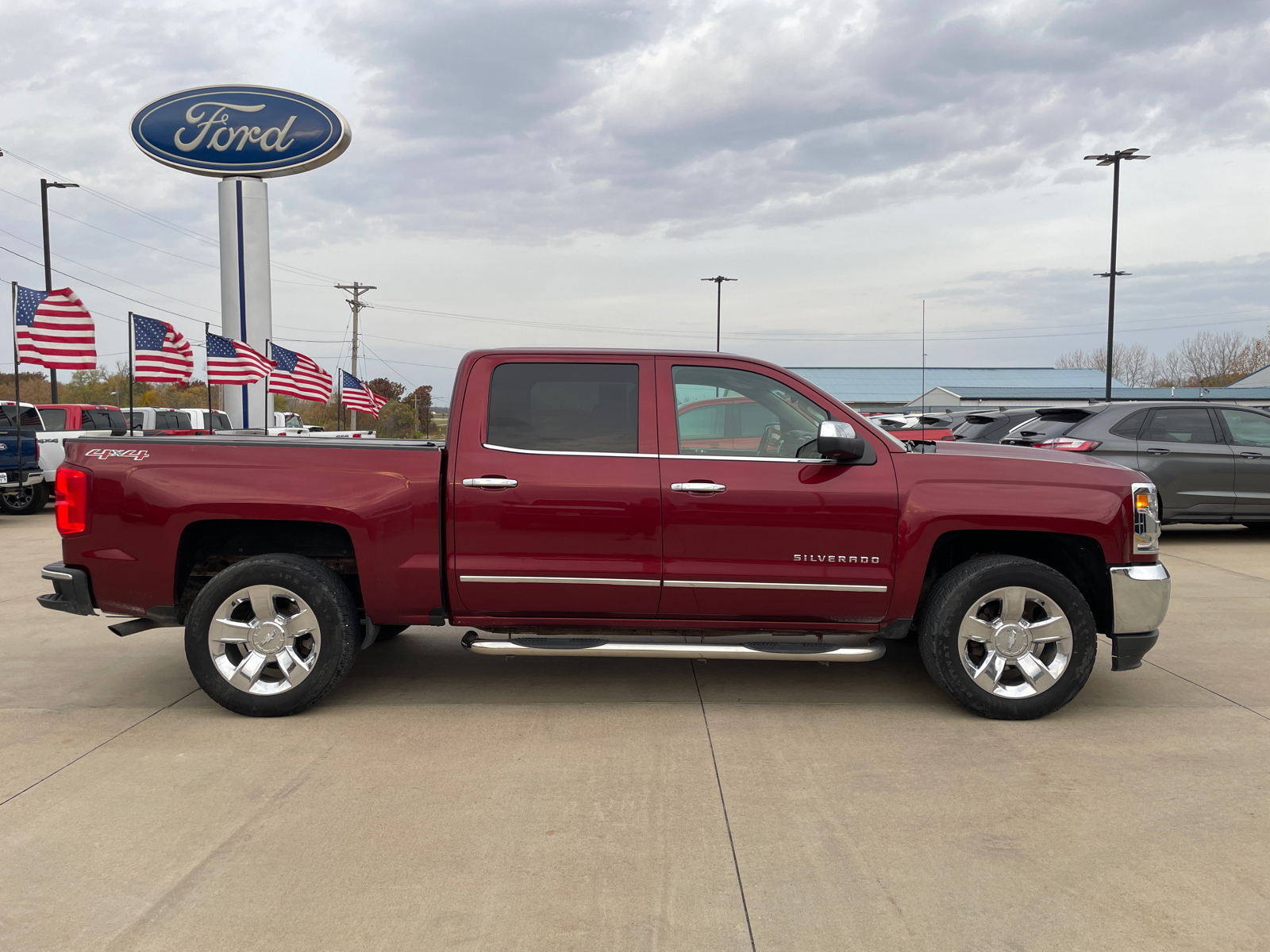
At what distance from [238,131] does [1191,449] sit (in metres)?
22.7

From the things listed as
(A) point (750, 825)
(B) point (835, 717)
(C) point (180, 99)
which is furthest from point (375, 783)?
(C) point (180, 99)

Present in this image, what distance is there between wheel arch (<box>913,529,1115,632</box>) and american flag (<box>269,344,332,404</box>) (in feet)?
71.7

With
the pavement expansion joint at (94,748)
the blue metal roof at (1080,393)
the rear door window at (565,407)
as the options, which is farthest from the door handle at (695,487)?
the blue metal roof at (1080,393)

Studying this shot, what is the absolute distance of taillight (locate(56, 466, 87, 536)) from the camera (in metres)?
4.69

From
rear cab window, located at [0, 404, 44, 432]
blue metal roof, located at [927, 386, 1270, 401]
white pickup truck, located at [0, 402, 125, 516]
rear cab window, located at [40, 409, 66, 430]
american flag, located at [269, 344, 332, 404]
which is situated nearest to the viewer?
rear cab window, located at [0, 404, 44, 432]

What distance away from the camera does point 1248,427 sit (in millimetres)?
10664

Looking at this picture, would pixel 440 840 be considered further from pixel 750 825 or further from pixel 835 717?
pixel 835 717

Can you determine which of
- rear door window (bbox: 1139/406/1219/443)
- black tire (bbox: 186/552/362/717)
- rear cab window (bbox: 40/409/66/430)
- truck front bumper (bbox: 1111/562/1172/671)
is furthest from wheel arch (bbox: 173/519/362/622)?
rear cab window (bbox: 40/409/66/430)

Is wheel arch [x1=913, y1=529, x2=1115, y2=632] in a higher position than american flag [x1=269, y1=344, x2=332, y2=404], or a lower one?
lower

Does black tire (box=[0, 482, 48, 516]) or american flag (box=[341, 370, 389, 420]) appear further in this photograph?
american flag (box=[341, 370, 389, 420])

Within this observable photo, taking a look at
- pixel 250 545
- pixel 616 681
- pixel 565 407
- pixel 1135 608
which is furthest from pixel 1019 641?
pixel 250 545

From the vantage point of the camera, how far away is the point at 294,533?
4941 mm

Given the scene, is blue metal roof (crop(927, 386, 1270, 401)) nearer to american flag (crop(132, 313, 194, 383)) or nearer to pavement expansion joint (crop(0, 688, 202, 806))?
american flag (crop(132, 313, 194, 383))

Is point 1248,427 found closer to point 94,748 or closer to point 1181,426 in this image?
point 1181,426
